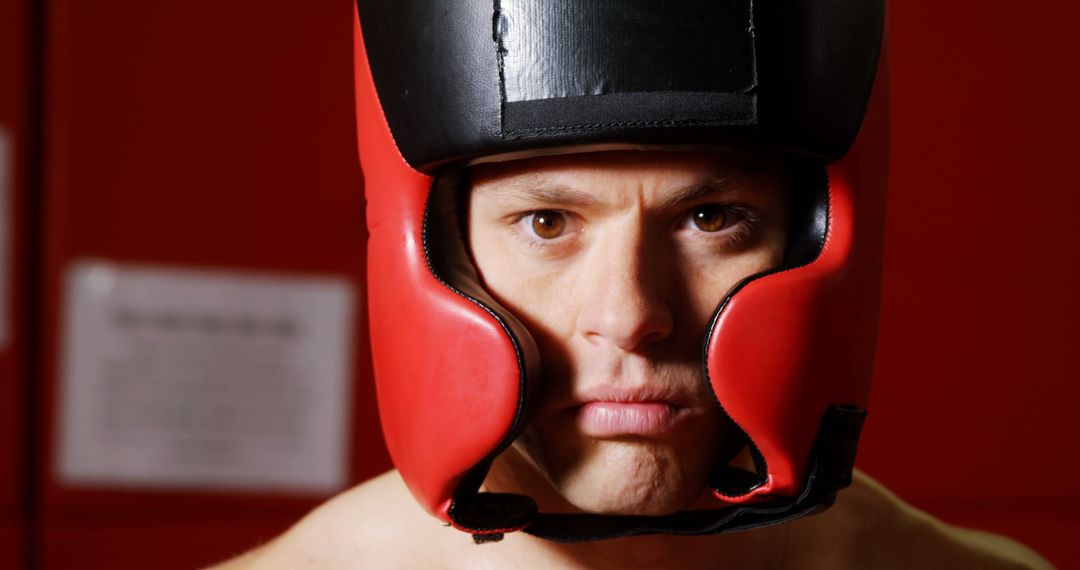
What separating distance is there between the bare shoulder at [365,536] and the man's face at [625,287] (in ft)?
0.82

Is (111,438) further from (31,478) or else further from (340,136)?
(340,136)

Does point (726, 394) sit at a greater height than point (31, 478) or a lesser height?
greater

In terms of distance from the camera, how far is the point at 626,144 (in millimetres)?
825

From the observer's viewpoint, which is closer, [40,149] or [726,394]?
[726,394]

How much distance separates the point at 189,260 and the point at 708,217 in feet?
3.18

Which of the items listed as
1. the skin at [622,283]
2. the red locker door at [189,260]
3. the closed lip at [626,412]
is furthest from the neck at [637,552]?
the red locker door at [189,260]

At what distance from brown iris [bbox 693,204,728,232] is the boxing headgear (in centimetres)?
5

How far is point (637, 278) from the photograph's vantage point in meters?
0.84

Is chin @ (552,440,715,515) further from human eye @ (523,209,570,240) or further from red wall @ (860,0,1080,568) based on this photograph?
red wall @ (860,0,1080,568)

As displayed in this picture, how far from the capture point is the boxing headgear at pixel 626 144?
32.3 inches

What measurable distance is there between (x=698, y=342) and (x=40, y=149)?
1.10 m

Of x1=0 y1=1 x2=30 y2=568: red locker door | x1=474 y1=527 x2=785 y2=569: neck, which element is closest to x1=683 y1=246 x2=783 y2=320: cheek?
x1=474 y1=527 x2=785 y2=569: neck

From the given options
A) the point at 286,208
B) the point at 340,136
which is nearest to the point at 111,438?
the point at 286,208

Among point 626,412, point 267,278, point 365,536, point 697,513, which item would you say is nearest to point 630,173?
point 626,412
